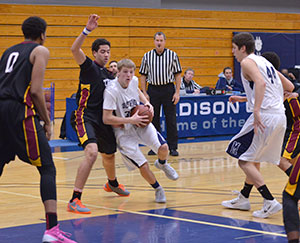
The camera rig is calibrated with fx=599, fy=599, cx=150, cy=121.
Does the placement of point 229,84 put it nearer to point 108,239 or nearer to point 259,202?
point 259,202

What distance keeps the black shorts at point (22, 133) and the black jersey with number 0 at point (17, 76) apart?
0.19ft

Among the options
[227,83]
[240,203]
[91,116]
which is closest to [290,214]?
[240,203]

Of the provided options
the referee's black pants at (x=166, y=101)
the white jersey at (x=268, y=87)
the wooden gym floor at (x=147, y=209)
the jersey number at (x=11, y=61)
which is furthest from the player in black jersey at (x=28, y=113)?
the referee's black pants at (x=166, y=101)

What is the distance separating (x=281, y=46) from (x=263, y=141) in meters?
14.7

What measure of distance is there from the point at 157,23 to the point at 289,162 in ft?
39.1

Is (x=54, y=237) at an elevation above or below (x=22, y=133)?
below

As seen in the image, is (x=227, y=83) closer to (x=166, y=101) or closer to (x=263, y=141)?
(x=166, y=101)

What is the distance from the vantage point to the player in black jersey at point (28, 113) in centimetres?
426

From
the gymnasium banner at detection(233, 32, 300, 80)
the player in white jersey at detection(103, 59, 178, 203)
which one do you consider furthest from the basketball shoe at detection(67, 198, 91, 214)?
the gymnasium banner at detection(233, 32, 300, 80)

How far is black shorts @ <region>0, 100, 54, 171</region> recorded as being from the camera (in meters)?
4.27

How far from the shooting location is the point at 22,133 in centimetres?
427

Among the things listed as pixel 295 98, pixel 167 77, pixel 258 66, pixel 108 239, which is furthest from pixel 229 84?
pixel 108 239

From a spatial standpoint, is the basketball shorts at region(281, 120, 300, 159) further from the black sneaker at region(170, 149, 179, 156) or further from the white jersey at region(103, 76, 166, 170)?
the black sneaker at region(170, 149, 179, 156)

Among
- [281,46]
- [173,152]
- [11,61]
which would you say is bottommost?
[173,152]
